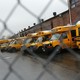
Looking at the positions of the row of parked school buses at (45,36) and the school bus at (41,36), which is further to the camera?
the school bus at (41,36)

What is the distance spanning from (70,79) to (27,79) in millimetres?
1018

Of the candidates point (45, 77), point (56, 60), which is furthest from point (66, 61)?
point (45, 77)

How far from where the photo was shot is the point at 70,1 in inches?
67.5

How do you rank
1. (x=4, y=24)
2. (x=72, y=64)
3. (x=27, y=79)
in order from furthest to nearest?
(x=72, y=64)
(x=27, y=79)
(x=4, y=24)

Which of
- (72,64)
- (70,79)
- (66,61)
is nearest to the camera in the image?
(70,79)

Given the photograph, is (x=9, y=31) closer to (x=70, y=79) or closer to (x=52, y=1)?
(x=52, y=1)

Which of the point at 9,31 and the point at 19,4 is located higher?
the point at 19,4

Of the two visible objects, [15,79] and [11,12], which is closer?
[11,12]

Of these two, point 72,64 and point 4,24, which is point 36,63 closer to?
point 72,64

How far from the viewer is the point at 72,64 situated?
28.5 ft

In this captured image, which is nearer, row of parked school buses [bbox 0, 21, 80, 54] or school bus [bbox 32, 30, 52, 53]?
row of parked school buses [bbox 0, 21, 80, 54]

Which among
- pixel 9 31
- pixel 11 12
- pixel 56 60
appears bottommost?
pixel 56 60

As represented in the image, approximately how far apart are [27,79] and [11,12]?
5.06 m

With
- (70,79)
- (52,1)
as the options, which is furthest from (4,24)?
(70,79)
